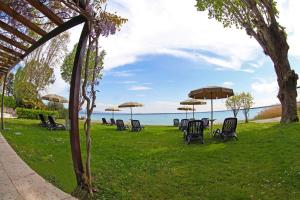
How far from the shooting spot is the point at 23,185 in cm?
661

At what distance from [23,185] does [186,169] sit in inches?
163

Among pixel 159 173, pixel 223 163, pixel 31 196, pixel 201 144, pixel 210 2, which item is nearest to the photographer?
pixel 31 196

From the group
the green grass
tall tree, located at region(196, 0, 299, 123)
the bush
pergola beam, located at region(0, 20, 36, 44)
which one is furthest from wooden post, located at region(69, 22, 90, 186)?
the bush

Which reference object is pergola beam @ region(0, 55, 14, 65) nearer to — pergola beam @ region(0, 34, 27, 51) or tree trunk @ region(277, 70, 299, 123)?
pergola beam @ region(0, 34, 27, 51)

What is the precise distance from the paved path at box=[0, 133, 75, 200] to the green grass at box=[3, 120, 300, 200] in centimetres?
26

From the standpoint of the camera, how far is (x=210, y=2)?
2234 cm

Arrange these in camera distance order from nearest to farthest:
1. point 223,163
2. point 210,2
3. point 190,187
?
point 190,187, point 223,163, point 210,2

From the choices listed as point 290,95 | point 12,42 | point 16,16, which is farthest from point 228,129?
point 16,16

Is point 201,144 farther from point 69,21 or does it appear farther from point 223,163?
point 69,21

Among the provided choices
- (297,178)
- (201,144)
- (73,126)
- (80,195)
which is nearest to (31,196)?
(80,195)

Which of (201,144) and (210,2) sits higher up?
(210,2)

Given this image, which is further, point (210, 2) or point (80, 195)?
point (210, 2)

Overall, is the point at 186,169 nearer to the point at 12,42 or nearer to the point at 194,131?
the point at 12,42

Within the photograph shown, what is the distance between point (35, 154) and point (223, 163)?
5.38 metres
